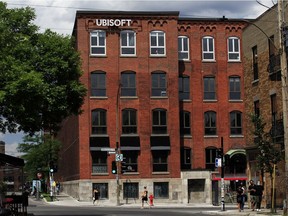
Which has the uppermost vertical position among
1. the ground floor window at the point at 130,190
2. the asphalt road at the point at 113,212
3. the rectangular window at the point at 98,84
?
the rectangular window at the point at 98,84

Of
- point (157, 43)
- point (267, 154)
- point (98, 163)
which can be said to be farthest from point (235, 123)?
point (267, 154)

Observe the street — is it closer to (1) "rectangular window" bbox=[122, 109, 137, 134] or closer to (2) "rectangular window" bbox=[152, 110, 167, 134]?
(1) "rectangular window" bbox=[122, 109, 137, 134]

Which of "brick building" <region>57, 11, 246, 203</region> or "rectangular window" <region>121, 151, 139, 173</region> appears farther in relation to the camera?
"rectangular window" <region>121, 151, 139, 173</region>

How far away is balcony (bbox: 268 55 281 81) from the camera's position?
31069mm

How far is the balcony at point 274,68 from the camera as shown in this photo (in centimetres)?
3107

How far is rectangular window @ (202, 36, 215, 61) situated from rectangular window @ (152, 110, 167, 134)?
814cm

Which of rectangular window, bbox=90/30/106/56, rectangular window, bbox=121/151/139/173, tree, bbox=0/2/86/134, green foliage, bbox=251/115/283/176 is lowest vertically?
green foliage, bbox=251/115/283/176

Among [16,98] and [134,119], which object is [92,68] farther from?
[16,98]

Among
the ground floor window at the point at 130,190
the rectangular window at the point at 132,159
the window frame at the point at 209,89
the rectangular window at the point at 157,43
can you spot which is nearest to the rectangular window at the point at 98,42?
the rectangular window at the point at 157,43

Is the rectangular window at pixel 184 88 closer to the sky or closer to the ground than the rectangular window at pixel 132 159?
closer to the sky

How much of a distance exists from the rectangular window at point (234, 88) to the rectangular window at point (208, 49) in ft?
10.6

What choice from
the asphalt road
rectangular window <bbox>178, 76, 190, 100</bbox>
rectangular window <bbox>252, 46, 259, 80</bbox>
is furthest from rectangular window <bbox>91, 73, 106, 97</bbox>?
rectangular window <bbox>252, 46, 259, 80</bbox>

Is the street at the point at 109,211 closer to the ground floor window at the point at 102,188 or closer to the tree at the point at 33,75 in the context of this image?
the tree at the point at 33,75

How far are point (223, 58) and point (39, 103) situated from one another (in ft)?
133
